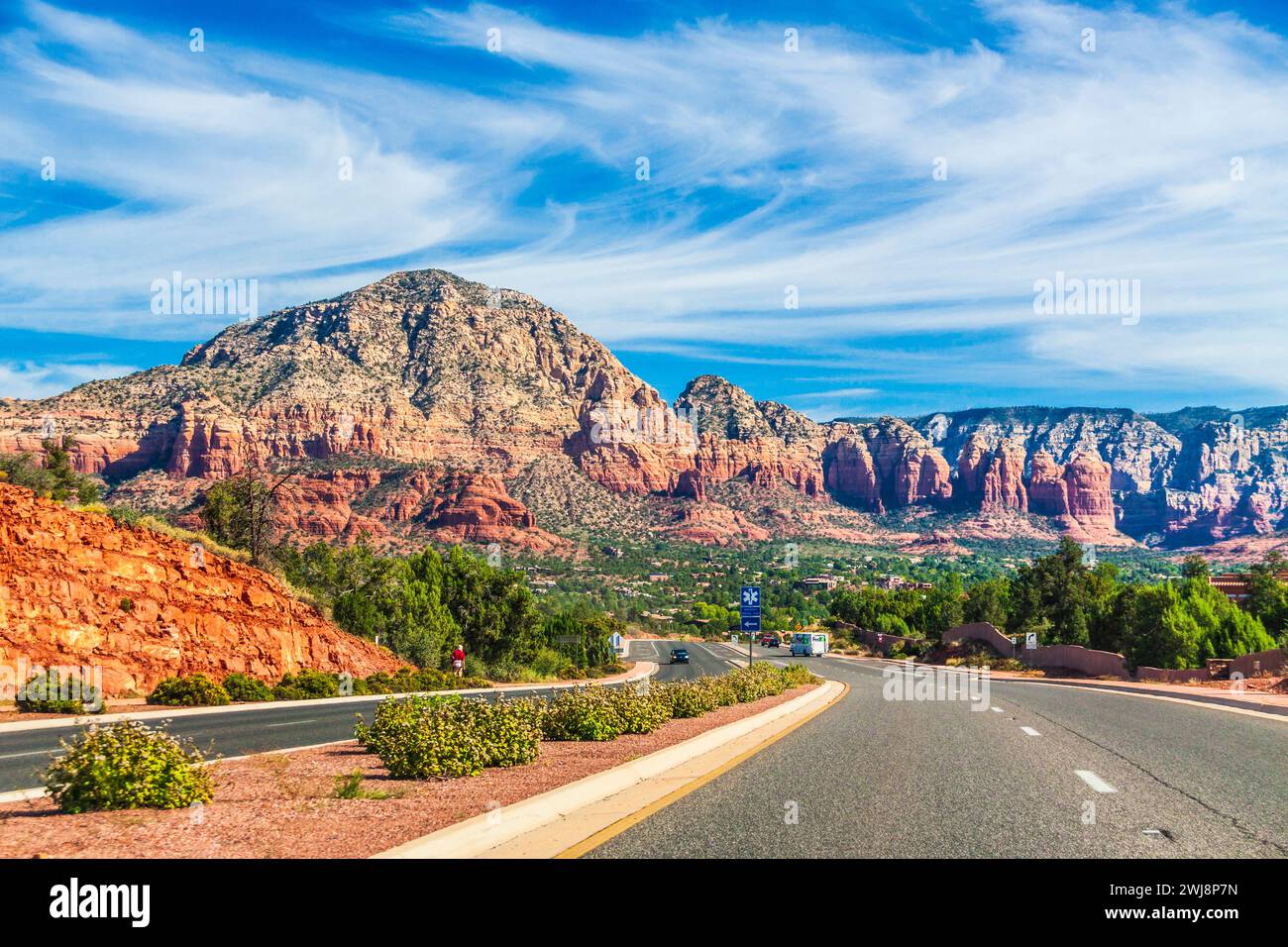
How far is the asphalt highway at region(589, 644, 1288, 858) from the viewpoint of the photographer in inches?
317

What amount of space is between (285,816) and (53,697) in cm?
2009

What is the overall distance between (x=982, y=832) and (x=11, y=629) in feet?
93.0

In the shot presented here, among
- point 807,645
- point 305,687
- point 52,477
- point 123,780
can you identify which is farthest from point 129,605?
point 807,645

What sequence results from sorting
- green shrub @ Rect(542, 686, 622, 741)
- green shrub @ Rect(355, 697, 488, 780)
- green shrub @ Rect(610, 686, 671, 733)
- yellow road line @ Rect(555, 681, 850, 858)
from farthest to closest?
green shrub @ Rect(610, 686, 671, 733) → green shrub @ Rect(542, 686, 622, 741) → green shrub @ Rect(355, 697, 488, 780) → yellow road line @ Rect(555, 681, 850, 858)

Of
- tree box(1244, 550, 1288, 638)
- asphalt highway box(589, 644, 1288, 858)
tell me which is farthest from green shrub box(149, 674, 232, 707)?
tree box(1244, 550, 1288, 638)

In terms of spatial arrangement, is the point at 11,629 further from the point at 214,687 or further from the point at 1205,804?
the point at 1205,804

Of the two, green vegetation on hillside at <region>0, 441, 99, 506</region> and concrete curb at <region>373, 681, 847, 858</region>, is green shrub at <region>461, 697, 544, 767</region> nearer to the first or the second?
concrete curb at <region>373, 681, 847, 858</region>

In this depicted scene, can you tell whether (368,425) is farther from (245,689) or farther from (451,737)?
(451,737)

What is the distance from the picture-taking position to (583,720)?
51.8ft

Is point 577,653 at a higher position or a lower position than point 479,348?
lower

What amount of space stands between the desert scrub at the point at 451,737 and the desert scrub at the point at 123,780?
8.03 ft

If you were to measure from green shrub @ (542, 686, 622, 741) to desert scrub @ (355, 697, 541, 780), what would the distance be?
107 centimetres

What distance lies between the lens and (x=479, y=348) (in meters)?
178
